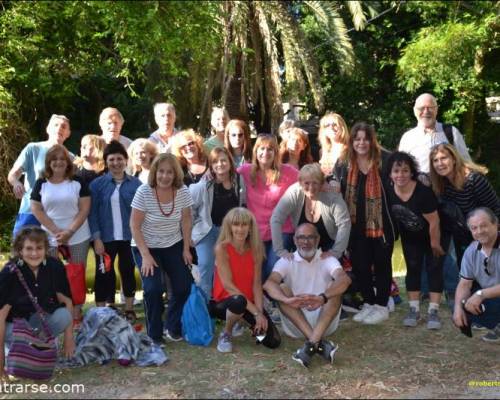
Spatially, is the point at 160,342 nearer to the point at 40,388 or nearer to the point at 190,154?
the point at 40,388

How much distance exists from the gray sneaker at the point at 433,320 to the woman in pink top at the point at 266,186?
1.42 meters

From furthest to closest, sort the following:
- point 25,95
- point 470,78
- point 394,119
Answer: point 394,119
point 470,78
point 25,95

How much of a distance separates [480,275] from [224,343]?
7.11 ft

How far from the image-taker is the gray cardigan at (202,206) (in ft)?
18.3

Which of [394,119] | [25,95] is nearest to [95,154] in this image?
[25,95]

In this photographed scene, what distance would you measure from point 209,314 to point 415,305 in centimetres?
195

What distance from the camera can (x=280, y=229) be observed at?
5.41 meters

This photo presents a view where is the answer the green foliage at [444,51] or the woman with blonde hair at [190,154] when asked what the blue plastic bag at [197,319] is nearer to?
the woman with blonde hair at [190,154]

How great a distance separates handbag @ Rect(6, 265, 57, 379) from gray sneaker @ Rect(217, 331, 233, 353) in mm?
1338

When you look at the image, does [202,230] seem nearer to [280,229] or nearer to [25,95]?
[280,229]

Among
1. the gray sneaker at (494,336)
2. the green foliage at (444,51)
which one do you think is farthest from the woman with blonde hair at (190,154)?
the green foliage at (444,51)

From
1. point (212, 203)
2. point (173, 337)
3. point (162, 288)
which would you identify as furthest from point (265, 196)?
point (173, 337)

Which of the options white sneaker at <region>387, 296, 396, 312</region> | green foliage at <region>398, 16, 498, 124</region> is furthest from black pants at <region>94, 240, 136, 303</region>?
green foliage at <region>398, 16, 498, 124</region>

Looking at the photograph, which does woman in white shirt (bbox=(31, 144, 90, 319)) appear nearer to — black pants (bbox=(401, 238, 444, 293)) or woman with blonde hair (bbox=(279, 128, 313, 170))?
woman with blonde hair (bbox=(279, 128, 313, 170))
